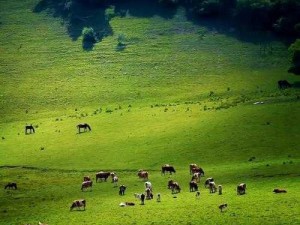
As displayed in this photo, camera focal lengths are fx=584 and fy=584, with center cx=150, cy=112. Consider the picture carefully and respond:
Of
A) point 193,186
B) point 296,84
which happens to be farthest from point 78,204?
point 296,84

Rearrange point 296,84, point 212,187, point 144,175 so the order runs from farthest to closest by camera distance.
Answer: point 296,84 < point 144,175 < point 212,187

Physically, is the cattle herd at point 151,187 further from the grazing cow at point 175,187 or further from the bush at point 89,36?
the bush at point 89,36

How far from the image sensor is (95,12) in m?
125

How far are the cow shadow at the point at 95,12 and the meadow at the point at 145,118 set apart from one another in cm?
106

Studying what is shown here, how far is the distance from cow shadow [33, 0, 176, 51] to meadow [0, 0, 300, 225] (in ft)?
3.48

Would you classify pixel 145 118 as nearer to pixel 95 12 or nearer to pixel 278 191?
pixel 278 191

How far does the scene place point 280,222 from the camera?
40625 mm

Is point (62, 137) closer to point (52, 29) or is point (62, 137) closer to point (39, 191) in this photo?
point (39, 191)

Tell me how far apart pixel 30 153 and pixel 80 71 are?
3909 centimetres

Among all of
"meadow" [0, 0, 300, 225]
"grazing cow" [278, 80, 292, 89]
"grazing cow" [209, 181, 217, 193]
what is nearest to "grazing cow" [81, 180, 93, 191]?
"meadow" [0, 0, 300, 225]

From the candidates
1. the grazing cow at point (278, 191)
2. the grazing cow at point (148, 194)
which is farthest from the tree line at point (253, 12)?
the grazing cow at point (148, 194)

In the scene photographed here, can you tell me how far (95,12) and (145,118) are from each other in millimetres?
52770

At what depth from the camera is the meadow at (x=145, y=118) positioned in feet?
158

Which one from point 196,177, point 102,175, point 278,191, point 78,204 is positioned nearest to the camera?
point 78,204
